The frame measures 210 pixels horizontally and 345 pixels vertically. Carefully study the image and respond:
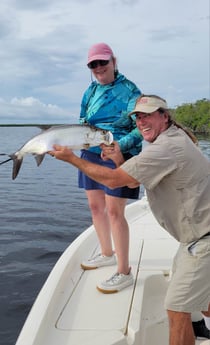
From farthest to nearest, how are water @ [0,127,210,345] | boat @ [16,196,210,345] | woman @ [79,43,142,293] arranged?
water @ [0,127,210,345], woman @ [79,43,142,293], boat @ [16,196,210,345]

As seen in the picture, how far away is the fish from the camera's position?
336cm

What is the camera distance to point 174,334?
288 cm

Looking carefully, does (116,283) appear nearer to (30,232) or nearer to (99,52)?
(99,52)

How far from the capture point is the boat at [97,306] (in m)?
3.19

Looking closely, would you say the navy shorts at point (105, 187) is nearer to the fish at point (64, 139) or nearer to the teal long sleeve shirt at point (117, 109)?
the teal long sleeve shirt at point (117, 109)

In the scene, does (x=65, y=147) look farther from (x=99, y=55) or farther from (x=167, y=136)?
(x=99, y=55)

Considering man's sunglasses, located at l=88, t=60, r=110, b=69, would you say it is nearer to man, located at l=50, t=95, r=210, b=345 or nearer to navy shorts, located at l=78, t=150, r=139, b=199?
navy shorts, located at l=78, t=150, r=139, b=199

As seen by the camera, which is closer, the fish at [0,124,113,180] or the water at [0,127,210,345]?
the fish at [0,124,113,180]

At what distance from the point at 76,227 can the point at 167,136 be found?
7.83 metres

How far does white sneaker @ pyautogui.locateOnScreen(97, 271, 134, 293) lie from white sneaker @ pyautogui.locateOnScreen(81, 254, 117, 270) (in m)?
0.48

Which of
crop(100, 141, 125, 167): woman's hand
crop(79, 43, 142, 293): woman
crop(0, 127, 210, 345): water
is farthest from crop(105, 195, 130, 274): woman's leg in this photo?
crop(0, 127, 210, 345): water

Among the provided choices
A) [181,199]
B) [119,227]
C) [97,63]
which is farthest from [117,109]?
[181,199]

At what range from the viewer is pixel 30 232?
961 centimetres

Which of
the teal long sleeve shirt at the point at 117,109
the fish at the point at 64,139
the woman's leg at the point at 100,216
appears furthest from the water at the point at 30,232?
the woman's leg at the point at 100,216
